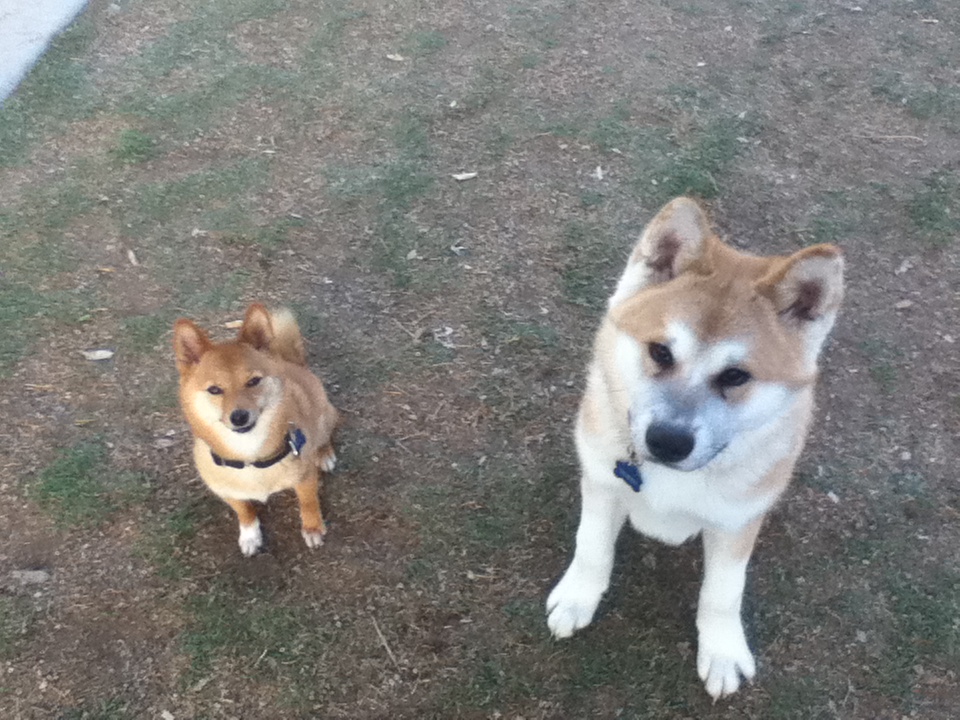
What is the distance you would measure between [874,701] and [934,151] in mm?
3593

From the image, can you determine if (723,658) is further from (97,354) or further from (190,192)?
(190,192)

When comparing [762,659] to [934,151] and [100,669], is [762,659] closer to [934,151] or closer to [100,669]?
[100,669]

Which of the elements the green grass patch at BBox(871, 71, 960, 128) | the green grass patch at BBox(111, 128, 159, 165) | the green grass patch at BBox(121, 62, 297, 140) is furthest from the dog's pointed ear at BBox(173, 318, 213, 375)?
the green grass patch at BBox(871, 71, 960, 128)

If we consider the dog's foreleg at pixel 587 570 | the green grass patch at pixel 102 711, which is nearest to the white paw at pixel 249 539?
the green grass patch at pixel 102 711

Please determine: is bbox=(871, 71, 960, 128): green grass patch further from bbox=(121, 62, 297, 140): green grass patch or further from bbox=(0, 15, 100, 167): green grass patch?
bbox=(0, 15, 100, 167): green grass patch

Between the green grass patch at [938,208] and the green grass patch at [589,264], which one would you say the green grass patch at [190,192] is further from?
the green grass patch at [938,208]

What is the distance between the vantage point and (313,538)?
3449 mm

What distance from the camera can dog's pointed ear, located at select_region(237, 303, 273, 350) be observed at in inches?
122

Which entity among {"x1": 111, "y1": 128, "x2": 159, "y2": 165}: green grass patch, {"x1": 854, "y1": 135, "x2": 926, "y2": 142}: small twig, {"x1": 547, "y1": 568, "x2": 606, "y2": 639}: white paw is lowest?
{"x1": 547, "y1": 568, "x2": 606, "y2": 639}: white paw

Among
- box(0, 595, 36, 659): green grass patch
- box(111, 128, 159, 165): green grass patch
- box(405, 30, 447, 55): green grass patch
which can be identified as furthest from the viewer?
box(405, 30, 447, 55): green grass patch

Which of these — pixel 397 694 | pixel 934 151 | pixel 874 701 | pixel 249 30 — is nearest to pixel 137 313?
pixel 397 694

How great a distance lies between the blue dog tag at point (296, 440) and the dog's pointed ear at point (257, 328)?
0.34 m

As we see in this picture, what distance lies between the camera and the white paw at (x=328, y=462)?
3684 mm

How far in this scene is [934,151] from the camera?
525 centimetres
